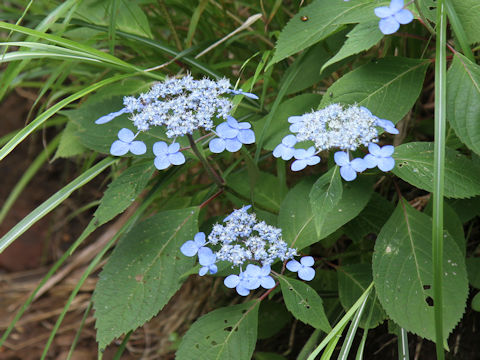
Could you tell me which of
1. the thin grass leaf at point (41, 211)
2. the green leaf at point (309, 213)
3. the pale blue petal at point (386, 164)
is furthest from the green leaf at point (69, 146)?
the pale blue petal at point (386, 164)

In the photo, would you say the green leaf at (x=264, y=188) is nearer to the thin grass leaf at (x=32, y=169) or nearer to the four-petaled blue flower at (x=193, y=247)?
the four-petaled blue flower at (x=193, y=247)

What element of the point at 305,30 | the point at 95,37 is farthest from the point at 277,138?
the point at 95,37

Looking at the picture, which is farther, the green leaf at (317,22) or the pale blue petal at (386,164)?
the green leaf at (317,22)

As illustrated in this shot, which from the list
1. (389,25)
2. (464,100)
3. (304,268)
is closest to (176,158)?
(304,268)

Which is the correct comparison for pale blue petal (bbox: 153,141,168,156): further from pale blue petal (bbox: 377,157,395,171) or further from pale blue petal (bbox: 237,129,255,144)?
pale blue petal (bbox: 377,157,395,171)

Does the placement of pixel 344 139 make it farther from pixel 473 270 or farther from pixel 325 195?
pixel 473 270

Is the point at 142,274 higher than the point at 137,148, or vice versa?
the point at 137,148
